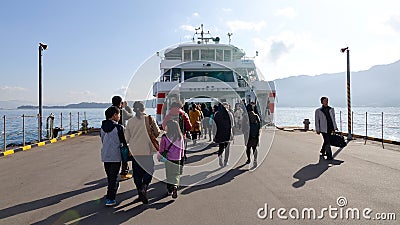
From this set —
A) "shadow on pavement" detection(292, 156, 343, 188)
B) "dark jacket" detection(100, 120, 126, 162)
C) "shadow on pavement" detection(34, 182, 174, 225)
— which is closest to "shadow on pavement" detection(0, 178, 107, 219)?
"shadow on pavement" detection(34, 182, 174, 225)

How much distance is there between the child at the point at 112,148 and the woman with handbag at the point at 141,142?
266 mm

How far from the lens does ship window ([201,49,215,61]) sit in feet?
94.8

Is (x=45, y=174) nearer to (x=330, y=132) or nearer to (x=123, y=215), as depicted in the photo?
(x=123, y=215)

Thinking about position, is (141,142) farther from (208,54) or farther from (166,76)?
(208,54)

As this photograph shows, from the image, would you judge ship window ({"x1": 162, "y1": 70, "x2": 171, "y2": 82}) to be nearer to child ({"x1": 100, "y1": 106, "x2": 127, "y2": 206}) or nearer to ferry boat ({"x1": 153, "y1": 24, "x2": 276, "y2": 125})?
ferry boat ({"x1": 153, "y1": 24, "x2": 276, "y2": 125})

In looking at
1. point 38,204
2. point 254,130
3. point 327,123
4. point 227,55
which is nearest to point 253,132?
point 254,130

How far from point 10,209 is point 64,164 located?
5049mm

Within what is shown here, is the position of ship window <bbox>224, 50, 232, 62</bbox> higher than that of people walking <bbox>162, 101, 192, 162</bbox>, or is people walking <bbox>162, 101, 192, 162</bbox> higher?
ship window <bbox>224, 50, 232, 62</bbox>

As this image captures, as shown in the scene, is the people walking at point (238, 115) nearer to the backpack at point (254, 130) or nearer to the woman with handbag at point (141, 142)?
the backpack at point (254, 130)

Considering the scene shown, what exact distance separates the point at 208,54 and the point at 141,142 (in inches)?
901

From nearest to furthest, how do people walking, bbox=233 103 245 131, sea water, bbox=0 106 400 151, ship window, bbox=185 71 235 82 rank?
people walking, bbox=233 103 245 131 < sea water, bbox=0 106 400 151 < ship window, bbox=185 71 235 82

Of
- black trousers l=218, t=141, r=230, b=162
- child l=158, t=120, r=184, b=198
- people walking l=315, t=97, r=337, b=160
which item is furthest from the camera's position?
people walking l=315, t=97, r=337, b=160

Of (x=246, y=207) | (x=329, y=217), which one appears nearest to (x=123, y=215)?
(x=246, y=207)

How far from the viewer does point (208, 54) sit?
29062 millimetres
